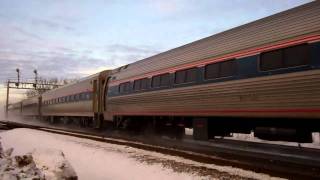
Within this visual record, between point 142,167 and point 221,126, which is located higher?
point 221,126

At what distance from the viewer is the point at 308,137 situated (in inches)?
413

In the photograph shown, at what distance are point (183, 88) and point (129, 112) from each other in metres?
5.47

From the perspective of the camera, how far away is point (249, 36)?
11852mm

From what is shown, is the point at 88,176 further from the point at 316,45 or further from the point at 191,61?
the point at 191,61

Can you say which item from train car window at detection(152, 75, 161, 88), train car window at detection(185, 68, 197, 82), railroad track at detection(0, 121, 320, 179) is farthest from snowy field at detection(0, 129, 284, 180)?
train car window at detection(152, 75, 161, 88)

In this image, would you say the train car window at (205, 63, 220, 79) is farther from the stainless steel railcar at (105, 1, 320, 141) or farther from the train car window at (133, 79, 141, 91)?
the train car window at (133, 79, 141, 91)

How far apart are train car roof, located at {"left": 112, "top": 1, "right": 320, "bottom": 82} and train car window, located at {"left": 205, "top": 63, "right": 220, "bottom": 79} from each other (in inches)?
12.4

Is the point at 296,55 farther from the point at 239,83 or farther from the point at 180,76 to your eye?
the point at 180,76

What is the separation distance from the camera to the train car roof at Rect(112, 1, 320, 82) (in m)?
9.95

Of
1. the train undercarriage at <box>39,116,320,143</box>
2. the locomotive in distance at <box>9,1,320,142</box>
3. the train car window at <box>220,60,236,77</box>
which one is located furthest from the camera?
the train car window at <box>220,60,236,77</box>

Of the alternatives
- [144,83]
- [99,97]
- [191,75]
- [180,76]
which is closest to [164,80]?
[180,76]

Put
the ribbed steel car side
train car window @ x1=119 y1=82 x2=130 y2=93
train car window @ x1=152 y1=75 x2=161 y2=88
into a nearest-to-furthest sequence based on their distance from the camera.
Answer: the ribbed steel car side → train car window @ x1=152 y1=75 x2=161 y2=88 → train car window @ x1=119 y1=82 x2=130 y2=93

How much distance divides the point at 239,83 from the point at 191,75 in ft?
9.40

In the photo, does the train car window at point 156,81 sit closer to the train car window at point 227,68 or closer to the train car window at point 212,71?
the train car window at point 212,71
